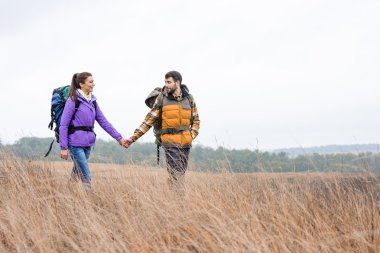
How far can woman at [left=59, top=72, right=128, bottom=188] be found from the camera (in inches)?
243

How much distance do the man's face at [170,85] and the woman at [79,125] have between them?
3.37 ft

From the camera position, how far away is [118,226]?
3.78m

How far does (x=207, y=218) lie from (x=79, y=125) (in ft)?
10.6

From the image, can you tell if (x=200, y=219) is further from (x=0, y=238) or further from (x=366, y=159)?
(x=366, y=159)

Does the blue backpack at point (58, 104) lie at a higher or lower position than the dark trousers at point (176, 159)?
higher

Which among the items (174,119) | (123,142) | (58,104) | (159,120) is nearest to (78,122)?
(58,104)

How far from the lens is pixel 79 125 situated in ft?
20.6

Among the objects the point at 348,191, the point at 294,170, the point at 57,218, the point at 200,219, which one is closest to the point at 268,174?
the point at 294,170

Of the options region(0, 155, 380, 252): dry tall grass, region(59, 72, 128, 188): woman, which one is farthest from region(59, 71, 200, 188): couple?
region(0, 155, 380, 252): dry tall grass

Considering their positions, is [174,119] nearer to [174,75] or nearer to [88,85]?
[174,75]

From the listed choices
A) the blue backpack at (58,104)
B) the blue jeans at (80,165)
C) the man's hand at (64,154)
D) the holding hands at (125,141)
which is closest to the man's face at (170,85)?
the holding hands at (125,141)

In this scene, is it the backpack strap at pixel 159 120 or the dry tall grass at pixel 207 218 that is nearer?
the dry tall grass at pixel 207 218

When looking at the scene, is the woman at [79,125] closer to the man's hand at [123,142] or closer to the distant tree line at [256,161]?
the distant tree line at [256,161]

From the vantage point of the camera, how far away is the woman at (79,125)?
243 inches
